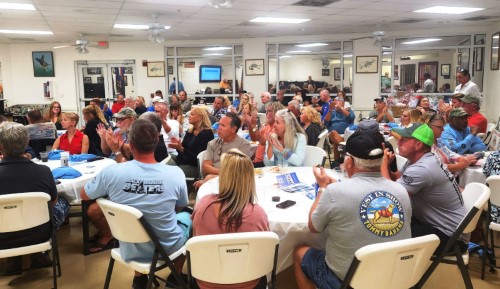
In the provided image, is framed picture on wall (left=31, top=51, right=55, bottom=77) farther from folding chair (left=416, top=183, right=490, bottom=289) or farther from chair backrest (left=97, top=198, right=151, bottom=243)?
folding chair (left=416, top=183, right=490, bottom=289)

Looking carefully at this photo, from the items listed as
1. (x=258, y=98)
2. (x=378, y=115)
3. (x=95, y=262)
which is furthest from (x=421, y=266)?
(x=258, y=98)

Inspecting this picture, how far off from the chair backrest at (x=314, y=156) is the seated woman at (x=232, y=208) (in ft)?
6.68

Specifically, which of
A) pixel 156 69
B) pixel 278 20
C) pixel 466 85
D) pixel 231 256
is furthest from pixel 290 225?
pixel 156 69

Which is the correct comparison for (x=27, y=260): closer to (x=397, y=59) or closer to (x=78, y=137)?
(x=78, y=137)

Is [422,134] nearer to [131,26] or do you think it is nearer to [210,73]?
[131,26]

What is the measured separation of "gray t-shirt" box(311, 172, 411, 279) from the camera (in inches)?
76.9

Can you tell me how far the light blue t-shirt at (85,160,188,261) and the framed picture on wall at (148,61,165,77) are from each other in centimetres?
1035

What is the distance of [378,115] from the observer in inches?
320

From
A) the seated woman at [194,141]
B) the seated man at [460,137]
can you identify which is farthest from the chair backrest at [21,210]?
the seated man at [460,137]

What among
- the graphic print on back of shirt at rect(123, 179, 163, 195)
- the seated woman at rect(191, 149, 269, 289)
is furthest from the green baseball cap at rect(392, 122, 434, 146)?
the graphic print on back of shirt at rect(123, 179, 163, 195)

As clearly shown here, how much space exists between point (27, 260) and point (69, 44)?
412 inches

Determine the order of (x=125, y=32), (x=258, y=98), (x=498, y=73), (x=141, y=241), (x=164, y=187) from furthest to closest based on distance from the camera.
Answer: (x=258, y=98) → (x=125, y=32) → (x=498, y=73) → (x=164, y=187) → (x=141, y=241)

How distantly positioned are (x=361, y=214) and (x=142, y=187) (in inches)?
53.0

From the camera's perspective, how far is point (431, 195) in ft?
8.50
